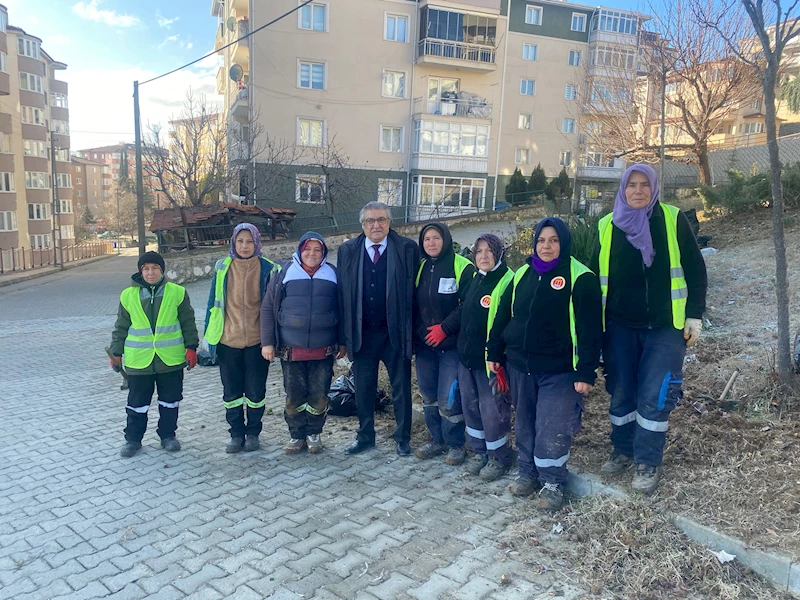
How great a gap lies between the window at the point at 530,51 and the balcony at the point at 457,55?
3.01 meters

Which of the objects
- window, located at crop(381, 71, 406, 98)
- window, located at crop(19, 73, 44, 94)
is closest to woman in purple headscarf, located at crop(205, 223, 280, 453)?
window, located at crop(381, 71, 406, 98)

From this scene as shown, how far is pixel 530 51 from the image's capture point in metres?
32.6

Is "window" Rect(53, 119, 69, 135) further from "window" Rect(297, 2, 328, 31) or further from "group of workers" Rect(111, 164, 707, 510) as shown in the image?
"group of workers" Rect(111, 164, 707, 510)

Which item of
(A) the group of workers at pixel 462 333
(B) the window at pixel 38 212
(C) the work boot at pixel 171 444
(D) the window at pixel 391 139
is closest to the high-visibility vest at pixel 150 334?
(A) the group of workers at pixel 462 333

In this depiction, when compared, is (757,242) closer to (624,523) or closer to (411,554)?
(624,523)

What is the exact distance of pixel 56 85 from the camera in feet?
174

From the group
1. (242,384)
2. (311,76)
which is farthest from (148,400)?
(311,76)

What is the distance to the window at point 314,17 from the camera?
88.0ft

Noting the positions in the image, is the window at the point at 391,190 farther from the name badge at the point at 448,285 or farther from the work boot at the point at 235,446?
the name badge at the point at 448,285

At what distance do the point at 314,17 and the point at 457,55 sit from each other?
24.9 ft

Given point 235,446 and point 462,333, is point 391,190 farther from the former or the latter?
point 462,333

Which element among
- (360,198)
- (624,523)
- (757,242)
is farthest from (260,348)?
(360,198)

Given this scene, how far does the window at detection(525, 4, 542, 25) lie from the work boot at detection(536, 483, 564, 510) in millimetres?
34364

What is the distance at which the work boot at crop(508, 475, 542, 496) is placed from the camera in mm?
3797
